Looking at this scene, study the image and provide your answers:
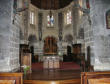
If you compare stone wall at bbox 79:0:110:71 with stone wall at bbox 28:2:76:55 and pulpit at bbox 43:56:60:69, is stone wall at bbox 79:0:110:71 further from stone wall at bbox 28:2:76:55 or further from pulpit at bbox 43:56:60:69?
stone wall at bbox 28:2:76:55

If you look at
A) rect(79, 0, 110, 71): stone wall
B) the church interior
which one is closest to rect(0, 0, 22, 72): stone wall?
the church interior

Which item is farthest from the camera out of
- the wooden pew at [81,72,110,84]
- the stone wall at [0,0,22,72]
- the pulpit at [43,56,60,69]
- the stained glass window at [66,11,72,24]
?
the stained glass window at [66,11,72,24]

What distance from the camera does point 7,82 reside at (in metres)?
3.80

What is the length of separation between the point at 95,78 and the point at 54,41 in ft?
43.4

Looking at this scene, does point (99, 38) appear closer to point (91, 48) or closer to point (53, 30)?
point (91, 48)

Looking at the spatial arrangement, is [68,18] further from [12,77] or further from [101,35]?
[12,77]

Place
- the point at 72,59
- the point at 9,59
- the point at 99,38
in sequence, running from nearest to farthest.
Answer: the point at 9,59 → the point at 99,38 → the point at 72,59

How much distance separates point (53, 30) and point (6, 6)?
10904 millimetres

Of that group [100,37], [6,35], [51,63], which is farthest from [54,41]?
[6,35]

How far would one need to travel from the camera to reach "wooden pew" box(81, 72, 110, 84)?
3.82 m

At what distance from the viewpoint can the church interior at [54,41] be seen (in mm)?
5449

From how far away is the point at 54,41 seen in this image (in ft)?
55.7

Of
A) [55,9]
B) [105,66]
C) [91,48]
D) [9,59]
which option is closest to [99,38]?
[91,48]

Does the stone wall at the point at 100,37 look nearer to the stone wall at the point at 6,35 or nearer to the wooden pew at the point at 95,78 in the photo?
the wooden pew at the point at 95,78
